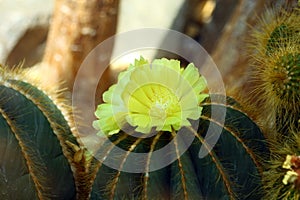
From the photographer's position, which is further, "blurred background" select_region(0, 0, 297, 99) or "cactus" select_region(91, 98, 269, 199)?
"blurred background" select_region(0, 0, 297, 99)

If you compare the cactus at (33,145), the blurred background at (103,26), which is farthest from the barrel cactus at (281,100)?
the cactus at (33,145)

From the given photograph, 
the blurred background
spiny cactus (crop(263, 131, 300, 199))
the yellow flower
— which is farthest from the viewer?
the blurred background

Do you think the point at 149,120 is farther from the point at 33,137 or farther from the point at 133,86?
the point at 33,137

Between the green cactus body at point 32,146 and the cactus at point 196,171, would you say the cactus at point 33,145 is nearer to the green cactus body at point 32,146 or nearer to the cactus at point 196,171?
the green cactus body at point 32,146

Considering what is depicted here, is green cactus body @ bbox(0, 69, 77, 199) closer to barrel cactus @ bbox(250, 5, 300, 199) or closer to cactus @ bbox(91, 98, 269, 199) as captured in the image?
cactus @ bbox(91, 98, 269, 199)

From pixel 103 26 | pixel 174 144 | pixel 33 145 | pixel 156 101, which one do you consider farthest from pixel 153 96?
pixel 103 26

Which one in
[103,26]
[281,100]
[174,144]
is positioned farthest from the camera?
[103,26]

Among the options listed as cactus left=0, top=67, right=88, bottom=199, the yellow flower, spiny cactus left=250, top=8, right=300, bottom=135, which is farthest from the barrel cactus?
cactus left=0, top=67, right=88, bottom=199

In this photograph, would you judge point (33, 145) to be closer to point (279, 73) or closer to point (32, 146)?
point (32, 146)

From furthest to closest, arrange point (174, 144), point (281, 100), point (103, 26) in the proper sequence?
point (103, 26), point (281, 100), point (174, 144)
